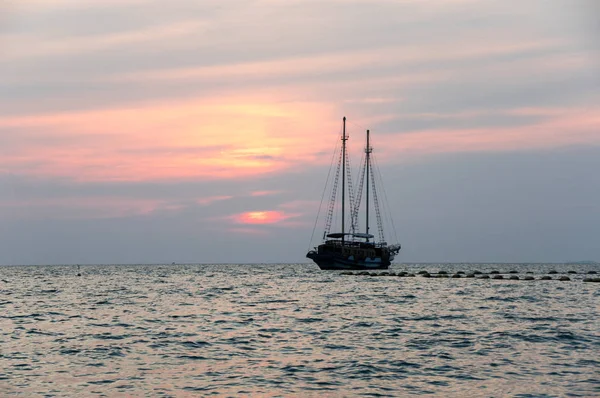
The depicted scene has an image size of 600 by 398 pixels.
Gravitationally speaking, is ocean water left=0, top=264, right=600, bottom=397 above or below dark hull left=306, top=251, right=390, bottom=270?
below

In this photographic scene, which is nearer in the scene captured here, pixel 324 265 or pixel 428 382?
pixel 428 382

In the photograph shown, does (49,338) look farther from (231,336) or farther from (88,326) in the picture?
(231,336)

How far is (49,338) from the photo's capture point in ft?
125

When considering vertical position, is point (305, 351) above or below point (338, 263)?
below

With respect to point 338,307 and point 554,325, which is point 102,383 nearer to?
point 554,325

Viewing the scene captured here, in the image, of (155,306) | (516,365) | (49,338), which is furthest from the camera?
(155,306)

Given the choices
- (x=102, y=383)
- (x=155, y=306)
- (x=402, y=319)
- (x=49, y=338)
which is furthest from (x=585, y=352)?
(x=155, y=306)

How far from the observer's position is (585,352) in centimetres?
3142

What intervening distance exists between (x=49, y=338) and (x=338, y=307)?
25324mm

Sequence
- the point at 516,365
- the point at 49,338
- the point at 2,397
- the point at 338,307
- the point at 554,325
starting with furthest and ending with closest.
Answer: the point at 338,307 → the point at 554,325 → the point at 49,338 → the point at 516,365 → the point at 2,397

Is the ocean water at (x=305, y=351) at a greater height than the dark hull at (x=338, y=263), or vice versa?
the dark hull at (x=338, y=263)

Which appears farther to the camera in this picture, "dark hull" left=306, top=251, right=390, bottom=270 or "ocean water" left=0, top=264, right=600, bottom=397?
"dark hull" left=306, top=251, right=390, bottom=270

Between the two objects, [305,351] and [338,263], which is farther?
[338,263]

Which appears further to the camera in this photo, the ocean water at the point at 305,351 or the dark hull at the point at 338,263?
the dark hull at the point at 338,263
